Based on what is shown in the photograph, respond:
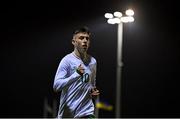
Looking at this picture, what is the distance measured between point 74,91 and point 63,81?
0.27m

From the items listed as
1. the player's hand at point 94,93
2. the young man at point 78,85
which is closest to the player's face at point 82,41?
the young man at point 78,85

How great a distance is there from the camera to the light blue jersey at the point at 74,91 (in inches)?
286

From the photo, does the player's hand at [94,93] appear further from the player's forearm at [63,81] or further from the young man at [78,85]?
the player's forearm at [63,81]

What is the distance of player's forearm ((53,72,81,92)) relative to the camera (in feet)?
23.2

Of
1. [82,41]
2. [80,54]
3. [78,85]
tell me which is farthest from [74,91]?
[82,41]

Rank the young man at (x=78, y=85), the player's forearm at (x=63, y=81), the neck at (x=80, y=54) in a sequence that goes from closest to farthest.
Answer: the player's forearm at (x=63, y=81) → the young man at (x=78, y=85) → the neck at (x=80, y=54)

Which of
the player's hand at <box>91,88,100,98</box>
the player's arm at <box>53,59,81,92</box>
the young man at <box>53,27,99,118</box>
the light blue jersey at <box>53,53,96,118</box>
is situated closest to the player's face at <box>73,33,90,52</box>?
the young man at <box>53,27,99,118</box>

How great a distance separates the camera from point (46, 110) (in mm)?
59156

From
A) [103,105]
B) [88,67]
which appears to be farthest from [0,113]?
[88,67]

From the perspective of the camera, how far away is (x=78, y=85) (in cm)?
727

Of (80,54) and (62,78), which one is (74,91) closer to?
(62,78)

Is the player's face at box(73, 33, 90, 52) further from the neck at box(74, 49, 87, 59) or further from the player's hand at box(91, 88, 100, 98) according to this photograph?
the player's hand at box(91, 88, 100, 98)

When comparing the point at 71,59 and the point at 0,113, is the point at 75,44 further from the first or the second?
the point at 0,113

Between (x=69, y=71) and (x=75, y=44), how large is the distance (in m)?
0.35
